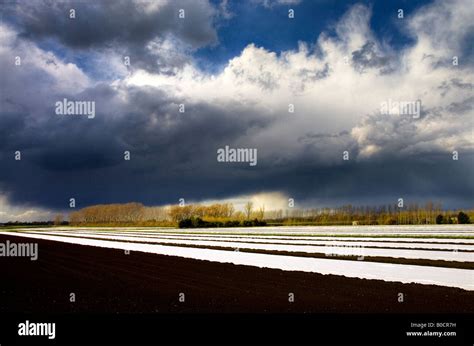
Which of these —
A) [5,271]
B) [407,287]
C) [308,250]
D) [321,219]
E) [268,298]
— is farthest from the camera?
[321,219]

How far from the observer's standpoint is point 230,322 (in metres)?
10.1

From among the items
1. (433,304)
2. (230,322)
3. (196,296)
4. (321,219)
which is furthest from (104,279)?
(321,219)

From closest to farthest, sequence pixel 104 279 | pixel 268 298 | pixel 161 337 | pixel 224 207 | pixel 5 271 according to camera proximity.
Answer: pixel 161 337, pixel 268 298, pixel 104 279, pixel 5 271, pixel 224 207

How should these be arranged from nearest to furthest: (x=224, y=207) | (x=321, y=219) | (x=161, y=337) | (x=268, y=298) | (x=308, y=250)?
1. (x=161, y=337)
2. (x=268, y=298)
3. (x=308, y=250)
4. (x=321, y=219)
5. (x=224, y=207)

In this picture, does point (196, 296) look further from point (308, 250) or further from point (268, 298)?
point (308, 250)

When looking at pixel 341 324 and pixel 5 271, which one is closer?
pixel 341 324

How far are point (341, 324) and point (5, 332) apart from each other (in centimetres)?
675

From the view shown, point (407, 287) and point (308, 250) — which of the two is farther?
point (308, 250)

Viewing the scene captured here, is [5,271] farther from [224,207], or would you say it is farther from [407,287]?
[224,207]

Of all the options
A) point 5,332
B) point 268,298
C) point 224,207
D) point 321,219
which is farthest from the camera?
point 224,207

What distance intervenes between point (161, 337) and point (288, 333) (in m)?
2.42

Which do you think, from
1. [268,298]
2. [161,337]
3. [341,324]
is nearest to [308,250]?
[268,298]

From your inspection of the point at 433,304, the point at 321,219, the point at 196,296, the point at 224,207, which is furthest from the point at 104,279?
the point at 224,207

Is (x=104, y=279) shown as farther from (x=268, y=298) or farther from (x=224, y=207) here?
(x=224, y=207)
